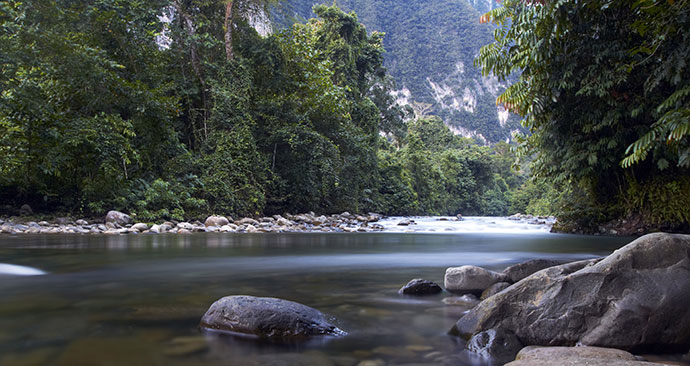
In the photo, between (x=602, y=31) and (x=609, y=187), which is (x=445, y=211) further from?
(x=602, y=31)

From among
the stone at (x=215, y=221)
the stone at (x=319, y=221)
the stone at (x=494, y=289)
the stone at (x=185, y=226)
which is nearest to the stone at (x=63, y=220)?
the stone at (x=185, y=226)

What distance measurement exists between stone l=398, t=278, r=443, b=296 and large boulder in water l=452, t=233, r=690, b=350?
4.19 ft

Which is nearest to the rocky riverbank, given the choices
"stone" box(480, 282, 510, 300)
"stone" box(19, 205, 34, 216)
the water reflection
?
"stone" box(19, 205, 34, 216)

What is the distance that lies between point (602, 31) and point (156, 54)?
15.0 metres

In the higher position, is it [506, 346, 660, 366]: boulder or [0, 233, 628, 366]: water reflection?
[506, 346, 660, 366]: boulder

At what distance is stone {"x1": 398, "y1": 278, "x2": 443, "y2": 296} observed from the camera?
409 cm

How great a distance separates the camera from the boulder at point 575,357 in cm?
183

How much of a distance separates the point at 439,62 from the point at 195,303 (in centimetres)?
10307

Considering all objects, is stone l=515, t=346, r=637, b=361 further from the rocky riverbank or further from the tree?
the rocky riverbank

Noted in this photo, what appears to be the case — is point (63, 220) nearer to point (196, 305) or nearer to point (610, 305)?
point (196, 305)

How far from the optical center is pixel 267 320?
8.83ft

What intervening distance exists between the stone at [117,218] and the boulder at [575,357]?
12.2 meters

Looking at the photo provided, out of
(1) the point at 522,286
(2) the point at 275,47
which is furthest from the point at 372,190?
(1) the point at 522,286

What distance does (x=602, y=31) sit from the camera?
834 centimetres
